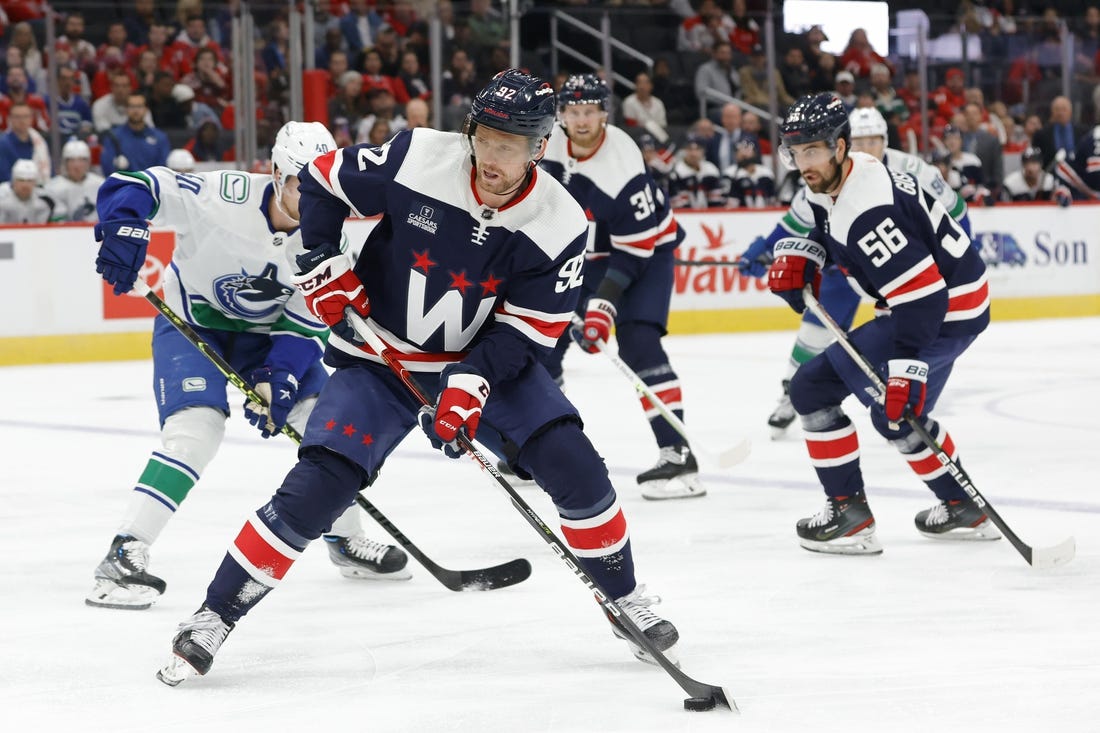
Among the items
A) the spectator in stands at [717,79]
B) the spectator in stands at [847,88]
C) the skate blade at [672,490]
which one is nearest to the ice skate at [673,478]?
the skate blade at [672,490]

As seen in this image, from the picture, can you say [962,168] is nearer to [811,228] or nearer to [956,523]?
[811,228]

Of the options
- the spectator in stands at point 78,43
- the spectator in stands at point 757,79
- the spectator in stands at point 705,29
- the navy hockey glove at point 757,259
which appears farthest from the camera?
the spectator in stands at point 705,29

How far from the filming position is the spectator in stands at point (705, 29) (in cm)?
1204

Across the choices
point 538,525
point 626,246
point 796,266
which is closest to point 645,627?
point 538,525

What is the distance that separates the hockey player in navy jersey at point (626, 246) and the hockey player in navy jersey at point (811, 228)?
712 millimetres

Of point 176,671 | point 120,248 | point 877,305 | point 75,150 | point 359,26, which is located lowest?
point 176,671

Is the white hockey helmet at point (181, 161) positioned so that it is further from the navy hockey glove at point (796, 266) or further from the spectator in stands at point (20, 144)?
the navy hockey glove at point (796, 266)

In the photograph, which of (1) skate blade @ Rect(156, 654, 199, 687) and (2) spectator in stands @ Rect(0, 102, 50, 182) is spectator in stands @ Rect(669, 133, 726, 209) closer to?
(2) spectator in stands @ Rect(0, 102, 50, 182)

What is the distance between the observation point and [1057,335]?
9492 millimetres

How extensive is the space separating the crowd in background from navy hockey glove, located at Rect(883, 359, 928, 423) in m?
5.92

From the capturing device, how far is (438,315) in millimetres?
2695

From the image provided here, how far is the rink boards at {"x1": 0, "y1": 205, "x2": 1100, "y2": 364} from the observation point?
817 cm

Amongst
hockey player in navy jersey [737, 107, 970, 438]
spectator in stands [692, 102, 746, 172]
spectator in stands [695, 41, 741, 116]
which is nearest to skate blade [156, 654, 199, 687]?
hockey player in navy jersey [737, 107, 970, 438]

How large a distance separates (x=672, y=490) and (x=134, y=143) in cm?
534
